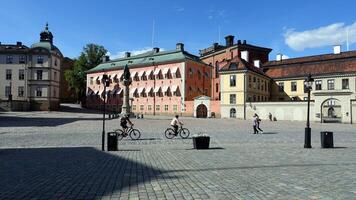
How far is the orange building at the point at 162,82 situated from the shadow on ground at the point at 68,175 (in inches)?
2245

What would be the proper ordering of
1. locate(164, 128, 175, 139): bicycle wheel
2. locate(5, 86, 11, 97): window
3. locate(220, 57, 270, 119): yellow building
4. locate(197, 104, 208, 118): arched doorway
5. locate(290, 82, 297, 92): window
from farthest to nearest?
locate(5, 86, 11, 97): window → locate(290, 82, 297, 92): window → locate(197, 104, 208, 118): arched doorway → locate(220, 57, 270, 119): yellow building → locate(164, 128, 175, 139): bicycle wheel

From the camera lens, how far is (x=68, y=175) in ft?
31.9

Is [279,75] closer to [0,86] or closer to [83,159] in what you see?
[0,86]

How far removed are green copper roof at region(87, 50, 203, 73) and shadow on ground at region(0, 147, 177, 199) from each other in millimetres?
60923

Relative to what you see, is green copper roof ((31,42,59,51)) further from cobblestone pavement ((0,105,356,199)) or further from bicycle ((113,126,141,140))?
cobblestone pavement ((0,105,356,199))

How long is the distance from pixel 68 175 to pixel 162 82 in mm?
67589

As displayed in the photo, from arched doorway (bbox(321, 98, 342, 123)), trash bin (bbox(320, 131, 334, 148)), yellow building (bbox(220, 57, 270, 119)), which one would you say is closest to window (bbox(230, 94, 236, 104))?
yellow building (bbox(220, 57, 270, 119))

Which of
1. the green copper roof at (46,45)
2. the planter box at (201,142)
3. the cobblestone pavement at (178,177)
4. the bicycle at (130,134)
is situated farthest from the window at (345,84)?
the green copper roof at (46,45)

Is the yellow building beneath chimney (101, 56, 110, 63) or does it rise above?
beneath

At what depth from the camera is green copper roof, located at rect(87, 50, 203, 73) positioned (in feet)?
250

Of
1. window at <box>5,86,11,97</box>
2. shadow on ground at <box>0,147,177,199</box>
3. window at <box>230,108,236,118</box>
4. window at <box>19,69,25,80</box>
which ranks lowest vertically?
shadow on ground at <box>0,147,177,199</box>

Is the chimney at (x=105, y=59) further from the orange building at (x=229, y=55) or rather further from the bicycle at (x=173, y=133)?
the bicycle at (x=173, y=133)

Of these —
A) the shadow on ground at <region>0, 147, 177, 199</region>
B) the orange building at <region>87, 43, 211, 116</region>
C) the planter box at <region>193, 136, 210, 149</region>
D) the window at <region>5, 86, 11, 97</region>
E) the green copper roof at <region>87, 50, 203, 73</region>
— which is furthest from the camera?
the green copper roof at <region>87, 50, 203, 73</region>

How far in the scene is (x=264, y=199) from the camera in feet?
22.7
